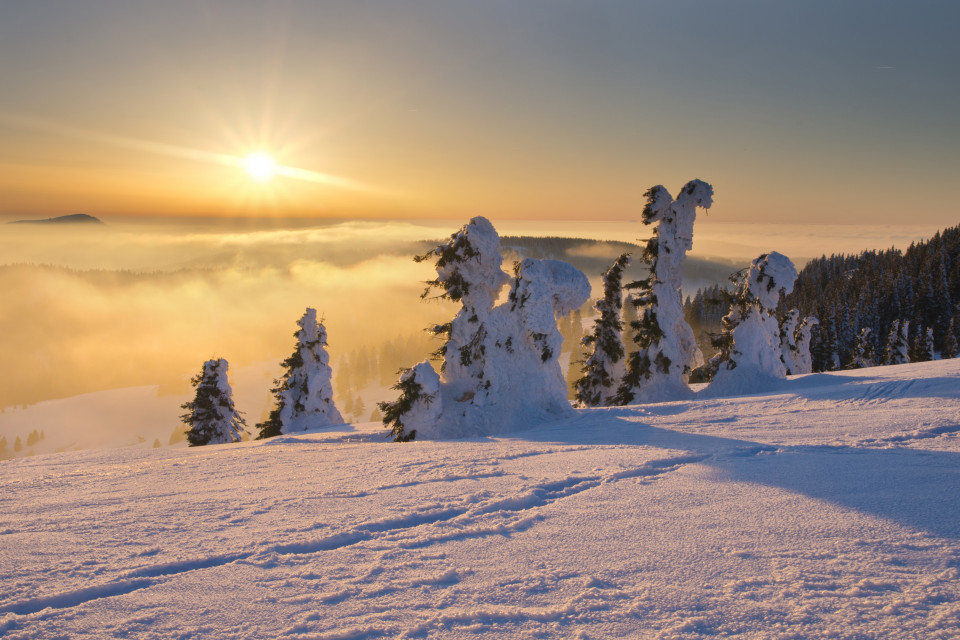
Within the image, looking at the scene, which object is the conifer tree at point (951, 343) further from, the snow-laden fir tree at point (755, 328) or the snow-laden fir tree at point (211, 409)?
the snow-laden fir tree at point (211, 409)

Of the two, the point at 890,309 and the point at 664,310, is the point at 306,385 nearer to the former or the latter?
Answer: the point at 664,310

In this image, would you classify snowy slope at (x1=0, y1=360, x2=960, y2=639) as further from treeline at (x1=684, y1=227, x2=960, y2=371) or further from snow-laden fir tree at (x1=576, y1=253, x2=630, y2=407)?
treeline at (x1=684, y1=227, x2=960, y2=371)

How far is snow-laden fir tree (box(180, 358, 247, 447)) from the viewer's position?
32.3m

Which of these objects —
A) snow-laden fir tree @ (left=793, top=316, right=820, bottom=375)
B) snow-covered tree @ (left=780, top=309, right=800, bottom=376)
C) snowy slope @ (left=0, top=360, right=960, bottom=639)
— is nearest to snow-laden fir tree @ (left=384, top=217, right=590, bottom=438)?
snowy slope @ (left=0, top=360, right=960, bottom=639)

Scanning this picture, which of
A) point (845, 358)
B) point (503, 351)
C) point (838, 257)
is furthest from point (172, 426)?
point (838, 257)

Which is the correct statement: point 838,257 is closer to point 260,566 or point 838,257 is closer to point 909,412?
point 909,412

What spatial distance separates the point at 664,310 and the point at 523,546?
2201 cm

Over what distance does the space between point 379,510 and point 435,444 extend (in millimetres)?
6440

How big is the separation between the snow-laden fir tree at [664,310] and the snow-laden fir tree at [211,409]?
26.2 m

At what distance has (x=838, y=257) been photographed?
550 ft

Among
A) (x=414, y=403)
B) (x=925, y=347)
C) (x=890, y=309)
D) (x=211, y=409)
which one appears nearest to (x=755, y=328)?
(x=414, y=403)

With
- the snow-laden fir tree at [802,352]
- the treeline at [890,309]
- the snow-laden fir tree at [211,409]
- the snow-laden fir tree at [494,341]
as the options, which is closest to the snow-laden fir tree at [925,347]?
the treeline at [890,309]

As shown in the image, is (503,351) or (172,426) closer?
(503,351)

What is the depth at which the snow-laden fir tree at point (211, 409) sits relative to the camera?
32.3 m
